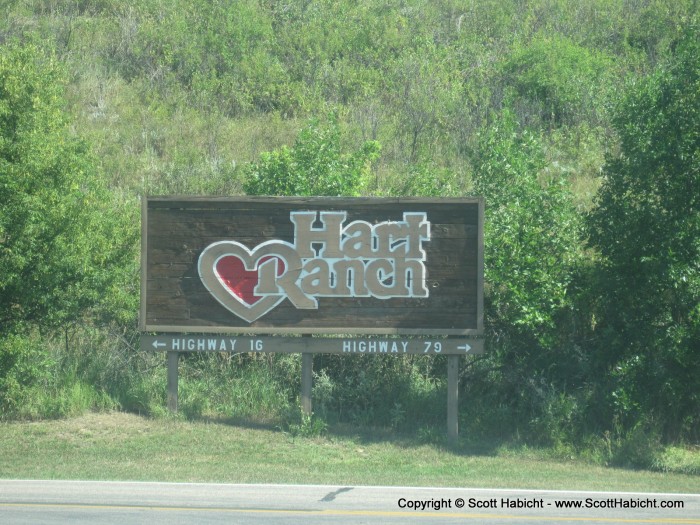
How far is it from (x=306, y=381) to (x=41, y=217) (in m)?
5.03

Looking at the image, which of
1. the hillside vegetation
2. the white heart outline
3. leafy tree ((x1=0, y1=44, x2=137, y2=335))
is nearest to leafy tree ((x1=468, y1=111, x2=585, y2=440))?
the hillside vegetation

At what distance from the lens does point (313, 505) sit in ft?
33.3

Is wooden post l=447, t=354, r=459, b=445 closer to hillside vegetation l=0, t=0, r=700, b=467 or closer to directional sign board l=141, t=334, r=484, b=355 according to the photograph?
directional sign board l=141, t=334, r=484, b=355

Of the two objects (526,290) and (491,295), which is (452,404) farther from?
(526,290)

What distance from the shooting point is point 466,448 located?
14266 mm

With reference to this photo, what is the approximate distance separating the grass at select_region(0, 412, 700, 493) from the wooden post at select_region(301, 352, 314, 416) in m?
0.55

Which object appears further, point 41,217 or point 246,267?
point 246,267

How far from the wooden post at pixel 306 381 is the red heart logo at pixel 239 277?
128 centimetres

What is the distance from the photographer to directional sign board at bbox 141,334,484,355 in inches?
572

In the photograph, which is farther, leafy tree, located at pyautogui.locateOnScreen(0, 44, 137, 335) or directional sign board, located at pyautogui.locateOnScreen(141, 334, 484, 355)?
directional sign board, located at pyautogui.locateOnScreen(141, 334, 484, 355)

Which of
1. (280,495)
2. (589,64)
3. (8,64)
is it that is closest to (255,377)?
(280,495)

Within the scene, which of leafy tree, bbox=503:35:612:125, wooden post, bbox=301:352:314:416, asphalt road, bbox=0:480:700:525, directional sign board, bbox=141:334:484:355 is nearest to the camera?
asphalt road, bbox=0:480:700:525

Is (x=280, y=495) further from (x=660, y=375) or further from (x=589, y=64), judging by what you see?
(x=589, y=64)

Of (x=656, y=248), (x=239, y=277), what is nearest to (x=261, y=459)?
(x=239, y=277)
